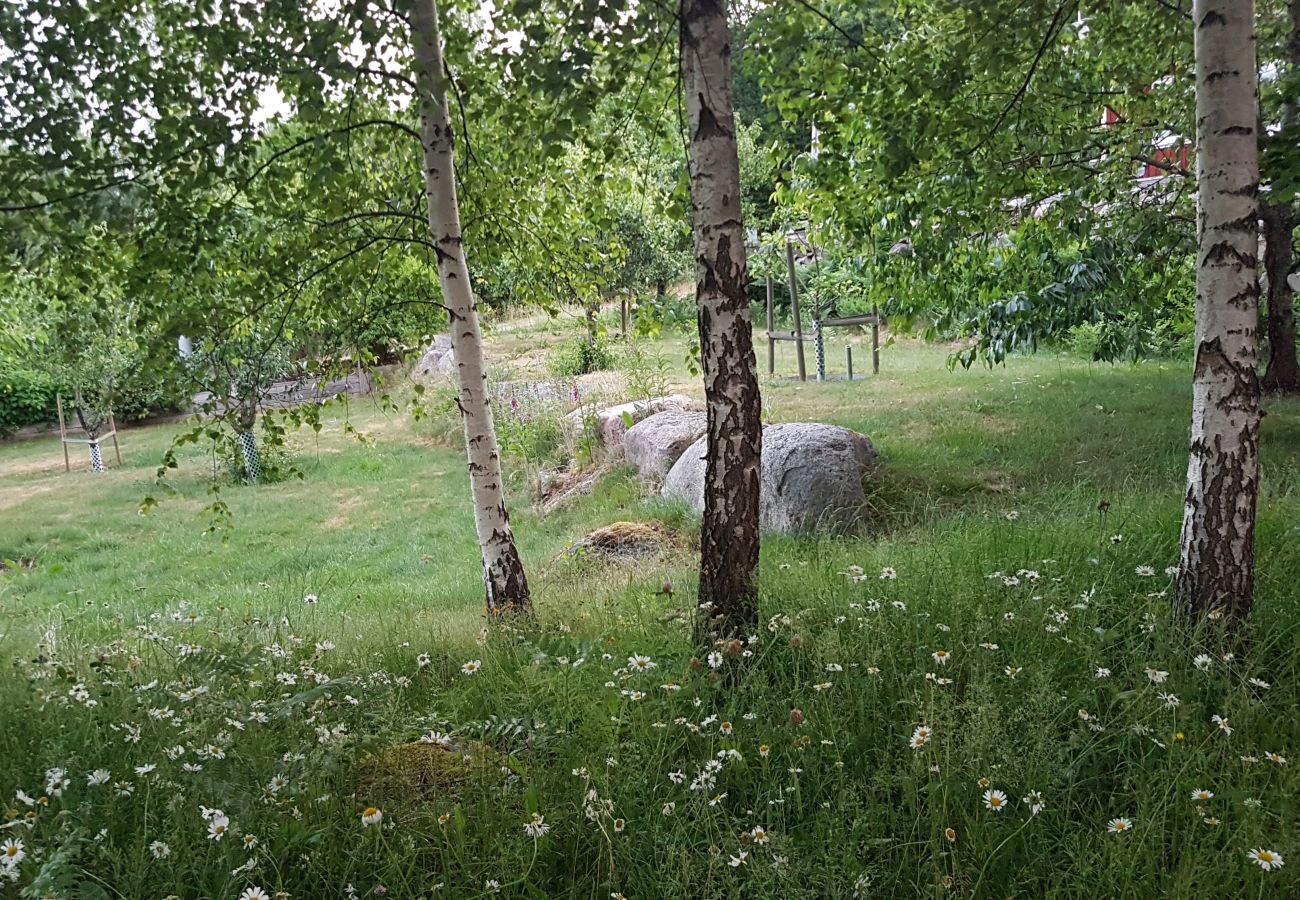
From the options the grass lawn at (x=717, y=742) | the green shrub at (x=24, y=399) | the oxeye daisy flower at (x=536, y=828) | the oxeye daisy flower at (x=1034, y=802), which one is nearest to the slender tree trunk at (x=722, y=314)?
the grass lawn at (x=717, y=742)

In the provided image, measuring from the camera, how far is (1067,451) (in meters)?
8.60

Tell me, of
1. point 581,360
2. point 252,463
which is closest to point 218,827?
point 252,463

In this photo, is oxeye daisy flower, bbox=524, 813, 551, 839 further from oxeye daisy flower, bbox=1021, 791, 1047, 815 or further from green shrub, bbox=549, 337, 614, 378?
green shrub, bbox=549, 337, 614, 378

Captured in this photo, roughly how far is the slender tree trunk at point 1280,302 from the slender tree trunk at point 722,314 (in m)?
7.75

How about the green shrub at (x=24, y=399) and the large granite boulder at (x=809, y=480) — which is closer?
the large granite boulder at (x=809, y=480)

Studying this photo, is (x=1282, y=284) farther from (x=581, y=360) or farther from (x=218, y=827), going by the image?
(x=581, y=360)

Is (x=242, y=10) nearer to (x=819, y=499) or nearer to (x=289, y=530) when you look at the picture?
(x=819, y=499)

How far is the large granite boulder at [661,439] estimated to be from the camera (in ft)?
33.6

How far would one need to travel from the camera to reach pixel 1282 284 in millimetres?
9406

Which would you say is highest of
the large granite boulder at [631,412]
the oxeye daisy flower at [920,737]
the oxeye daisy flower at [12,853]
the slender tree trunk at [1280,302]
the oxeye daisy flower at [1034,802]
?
the slender tree trunk at [1280,302]

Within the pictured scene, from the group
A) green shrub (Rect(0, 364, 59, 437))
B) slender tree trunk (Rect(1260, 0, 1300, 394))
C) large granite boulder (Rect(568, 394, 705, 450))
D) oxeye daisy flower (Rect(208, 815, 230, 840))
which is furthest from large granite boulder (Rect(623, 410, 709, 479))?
green shrub (Rect(0, 364, 59, 437))

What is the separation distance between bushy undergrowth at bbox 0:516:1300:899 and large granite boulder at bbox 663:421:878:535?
3.15 meters

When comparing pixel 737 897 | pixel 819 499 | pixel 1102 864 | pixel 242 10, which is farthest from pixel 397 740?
pixel 819 499

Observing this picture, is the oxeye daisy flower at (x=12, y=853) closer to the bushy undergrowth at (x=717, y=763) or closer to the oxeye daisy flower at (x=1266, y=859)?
the bushy undergrowth at (x=717, y=763)
